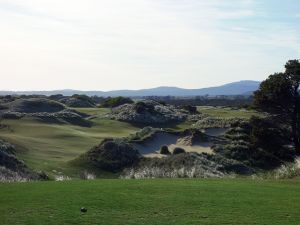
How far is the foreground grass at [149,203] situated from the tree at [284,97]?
19242mm

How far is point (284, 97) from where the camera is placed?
37031 mm

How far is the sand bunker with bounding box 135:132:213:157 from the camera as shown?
41.6 m

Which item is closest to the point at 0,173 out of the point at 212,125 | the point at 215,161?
the point at 215,161

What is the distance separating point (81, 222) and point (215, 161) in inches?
940

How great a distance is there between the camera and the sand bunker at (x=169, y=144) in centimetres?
4156

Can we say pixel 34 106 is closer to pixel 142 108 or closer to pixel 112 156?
pixel 142 108

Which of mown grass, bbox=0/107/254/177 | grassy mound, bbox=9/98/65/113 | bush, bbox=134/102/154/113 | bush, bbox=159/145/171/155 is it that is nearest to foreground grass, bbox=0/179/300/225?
mown grass, bbox=0/107/254/177

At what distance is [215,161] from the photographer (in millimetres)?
34844

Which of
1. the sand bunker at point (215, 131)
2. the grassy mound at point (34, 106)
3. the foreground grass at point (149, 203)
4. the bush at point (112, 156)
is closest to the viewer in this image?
the foreground grass at point (149, 203)

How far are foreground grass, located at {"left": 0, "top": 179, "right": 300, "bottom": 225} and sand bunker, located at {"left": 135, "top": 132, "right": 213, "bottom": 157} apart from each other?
2310 centimetres

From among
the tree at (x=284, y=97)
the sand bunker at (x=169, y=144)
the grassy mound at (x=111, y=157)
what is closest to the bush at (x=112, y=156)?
the grassy mound at (x=111, y=157)

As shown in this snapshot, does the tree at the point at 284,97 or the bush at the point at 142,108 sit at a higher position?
the tree at the point at 284,97

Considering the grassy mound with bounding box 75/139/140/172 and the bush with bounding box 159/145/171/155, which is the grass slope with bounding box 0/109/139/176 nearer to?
the grassy mound with bounding box 75/139/140/172

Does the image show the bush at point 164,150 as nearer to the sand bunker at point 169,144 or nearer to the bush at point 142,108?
the sand bunker at point 169,144
